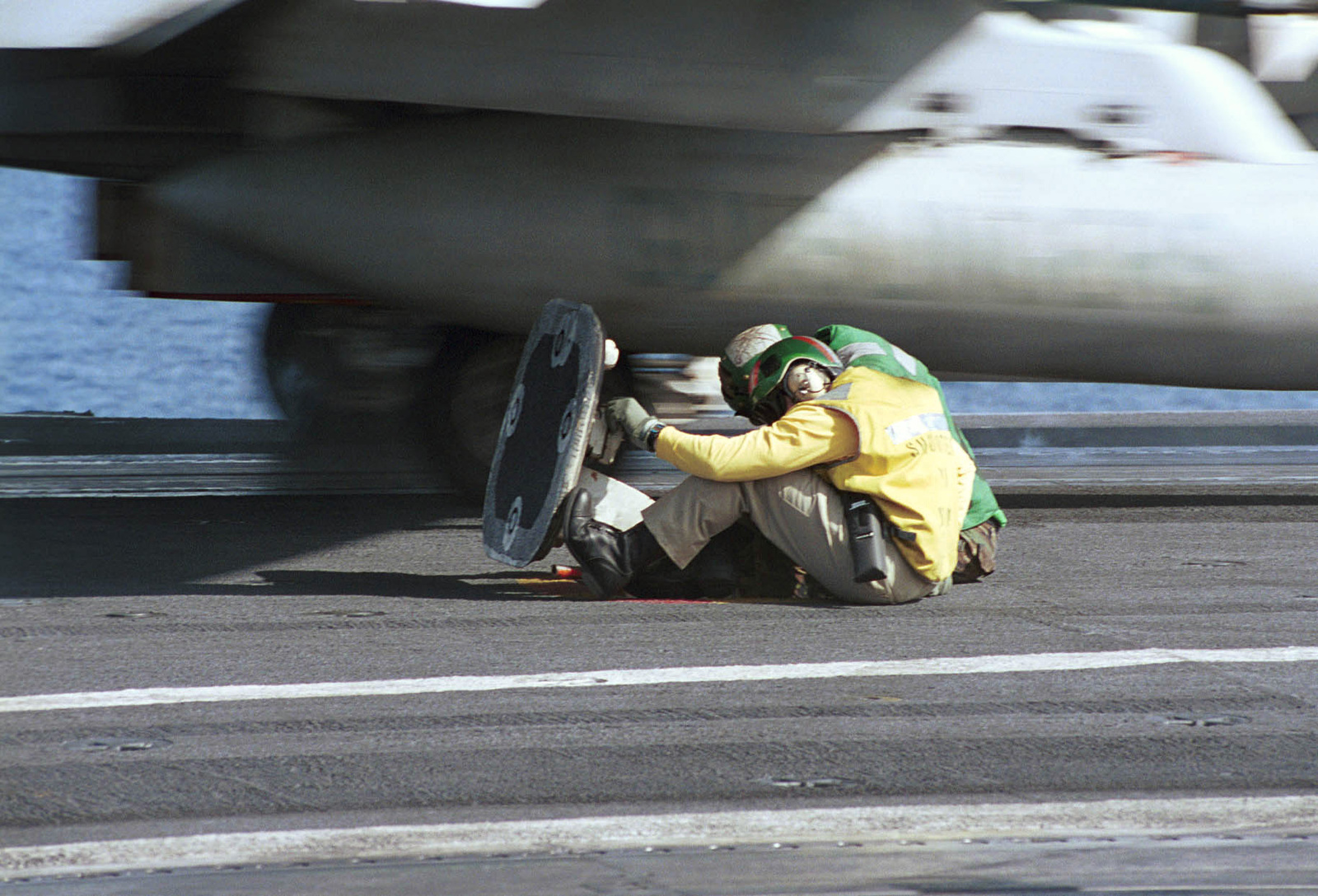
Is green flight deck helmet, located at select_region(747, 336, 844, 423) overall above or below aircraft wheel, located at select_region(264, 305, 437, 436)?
above

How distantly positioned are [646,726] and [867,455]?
1.80 meters

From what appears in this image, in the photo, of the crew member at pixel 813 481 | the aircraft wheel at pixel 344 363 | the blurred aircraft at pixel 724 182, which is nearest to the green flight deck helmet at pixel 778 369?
the crew member at pixel 813 481

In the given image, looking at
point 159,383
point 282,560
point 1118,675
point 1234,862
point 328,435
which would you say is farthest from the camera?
point 159,383

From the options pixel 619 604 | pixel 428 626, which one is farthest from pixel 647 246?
pixel 428 626

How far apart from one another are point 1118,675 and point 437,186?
4.21m

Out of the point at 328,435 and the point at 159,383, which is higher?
the point at 328,435

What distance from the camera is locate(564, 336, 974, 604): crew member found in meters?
5.80

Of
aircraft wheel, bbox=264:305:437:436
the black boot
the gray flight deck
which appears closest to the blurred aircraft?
aircraft wheel, bbox=264:305:437:436

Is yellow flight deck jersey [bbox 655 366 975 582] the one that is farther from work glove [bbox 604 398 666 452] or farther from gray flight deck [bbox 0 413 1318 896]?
gray flight deck [bbox 0 413 1318 896]

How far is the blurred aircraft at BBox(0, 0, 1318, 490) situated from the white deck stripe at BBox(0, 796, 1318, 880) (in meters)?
4.61

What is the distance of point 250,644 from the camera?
208 inches

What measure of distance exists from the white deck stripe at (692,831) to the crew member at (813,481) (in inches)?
87.4

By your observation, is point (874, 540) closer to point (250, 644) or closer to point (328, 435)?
point (250, 644)

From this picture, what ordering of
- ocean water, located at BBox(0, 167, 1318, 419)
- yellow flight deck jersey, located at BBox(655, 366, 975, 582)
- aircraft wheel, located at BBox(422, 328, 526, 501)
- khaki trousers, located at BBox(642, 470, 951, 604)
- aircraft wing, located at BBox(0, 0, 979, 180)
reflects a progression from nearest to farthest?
yellow flight deck jersey, located at BBox(655, 366, 975, 582), khaki trousers, located at BBox(642, 470, 951, 604), aircraft wing, located at BBox(0, 0, 979, 180), aircraft wheel, located at BBox(422, 328, 526, 501), ocean water, located at BBox(0, 167, 1318, 419)
